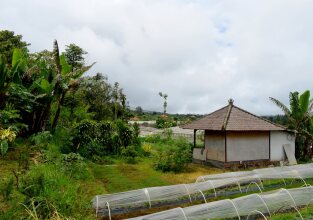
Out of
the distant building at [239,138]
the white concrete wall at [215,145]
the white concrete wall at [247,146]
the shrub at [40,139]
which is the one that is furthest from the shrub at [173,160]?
the shrub at [40,139]

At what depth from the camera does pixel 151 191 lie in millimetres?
9297

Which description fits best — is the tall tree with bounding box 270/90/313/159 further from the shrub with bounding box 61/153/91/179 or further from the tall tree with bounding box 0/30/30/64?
the tall tree with bounding box 0/30/30/64

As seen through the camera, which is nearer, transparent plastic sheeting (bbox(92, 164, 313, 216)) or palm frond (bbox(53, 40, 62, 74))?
transparent plastic sheeting (bbox(92, 164, 313, 216))

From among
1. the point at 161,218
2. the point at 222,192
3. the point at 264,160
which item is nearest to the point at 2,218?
the point at 161,218

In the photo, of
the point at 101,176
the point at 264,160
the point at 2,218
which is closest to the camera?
the point at 2,218

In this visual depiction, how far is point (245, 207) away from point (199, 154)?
32.1ft

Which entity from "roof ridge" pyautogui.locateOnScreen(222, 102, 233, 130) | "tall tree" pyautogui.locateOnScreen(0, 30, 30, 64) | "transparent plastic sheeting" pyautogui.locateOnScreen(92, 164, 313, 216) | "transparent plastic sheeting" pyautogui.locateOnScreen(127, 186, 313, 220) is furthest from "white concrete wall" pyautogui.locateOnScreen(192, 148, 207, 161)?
"tall tree" pyautogui.locateOnScreen(0, 30, 30, 64)

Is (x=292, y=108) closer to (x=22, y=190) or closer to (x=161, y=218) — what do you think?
(x=161, y=218)

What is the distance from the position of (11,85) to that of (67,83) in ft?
8.97

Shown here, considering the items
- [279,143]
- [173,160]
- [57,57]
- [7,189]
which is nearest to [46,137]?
[57,57]

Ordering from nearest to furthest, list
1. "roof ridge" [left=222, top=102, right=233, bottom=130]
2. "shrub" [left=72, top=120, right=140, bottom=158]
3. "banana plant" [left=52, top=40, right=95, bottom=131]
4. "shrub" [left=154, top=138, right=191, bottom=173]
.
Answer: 1. "banana plant" [left=52, top=40, right=95, bottom=131]
2. "shrub" [left=154, top=138, right=191, bottom=173]
3. "roof ridge" [left=222, top=102, right=233, bottom=130]
4. "shrub" [left=72, top=120, right=140, bottom=158]

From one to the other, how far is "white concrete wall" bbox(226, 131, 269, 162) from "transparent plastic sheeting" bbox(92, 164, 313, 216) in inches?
118

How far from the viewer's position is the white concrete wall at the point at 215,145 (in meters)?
16.0

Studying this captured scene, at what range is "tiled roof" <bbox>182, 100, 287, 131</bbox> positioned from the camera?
1591 cm
